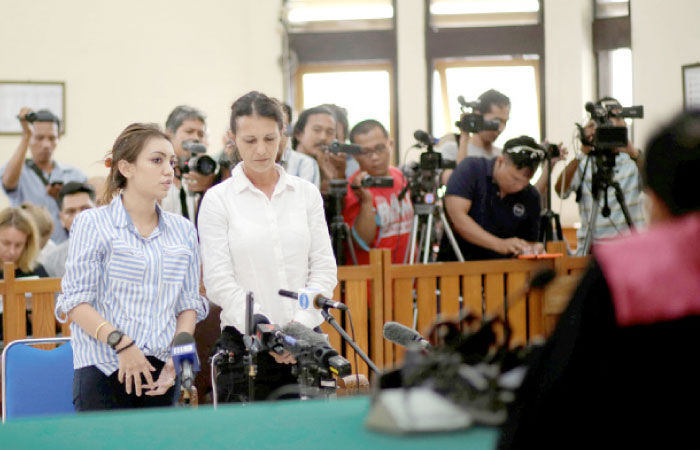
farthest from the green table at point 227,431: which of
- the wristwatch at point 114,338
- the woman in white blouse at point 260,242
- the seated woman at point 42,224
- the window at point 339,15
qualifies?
the window at point 339,15

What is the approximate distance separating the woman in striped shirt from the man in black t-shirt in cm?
185

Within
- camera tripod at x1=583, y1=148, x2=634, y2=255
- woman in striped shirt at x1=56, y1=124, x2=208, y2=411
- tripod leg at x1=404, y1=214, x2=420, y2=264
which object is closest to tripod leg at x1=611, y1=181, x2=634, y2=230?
camera tripod at x1=583, y1=148, x2=634, y2=255

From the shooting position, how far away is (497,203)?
13.6 ft

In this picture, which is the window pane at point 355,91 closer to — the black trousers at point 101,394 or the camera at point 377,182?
the camera at point 377,182

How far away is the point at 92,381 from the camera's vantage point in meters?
2.42

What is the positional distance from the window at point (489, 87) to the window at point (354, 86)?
1.37ft

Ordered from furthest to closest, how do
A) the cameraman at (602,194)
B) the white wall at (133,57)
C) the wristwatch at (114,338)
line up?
the white wall at (133,57) < the cameraman at (602,194) < the wristwatch at (114,338)

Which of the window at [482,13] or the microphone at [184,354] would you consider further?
the window at [482,13]

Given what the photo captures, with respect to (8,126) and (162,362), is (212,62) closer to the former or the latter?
(8,126)

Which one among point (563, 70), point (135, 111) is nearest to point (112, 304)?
point (135, 111)

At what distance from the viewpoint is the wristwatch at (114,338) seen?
7.73ft

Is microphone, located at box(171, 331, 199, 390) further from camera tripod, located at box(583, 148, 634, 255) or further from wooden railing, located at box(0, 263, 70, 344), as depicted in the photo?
camera tripod, located at box(583, 148, 634, 255)

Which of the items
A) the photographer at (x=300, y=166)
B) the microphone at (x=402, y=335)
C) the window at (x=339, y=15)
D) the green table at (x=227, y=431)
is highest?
the window at (x=339, y=15)

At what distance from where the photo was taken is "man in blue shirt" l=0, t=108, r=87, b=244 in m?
5.16
